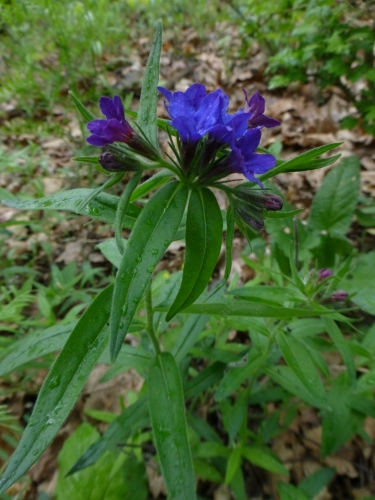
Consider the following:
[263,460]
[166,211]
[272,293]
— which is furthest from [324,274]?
[263,460]

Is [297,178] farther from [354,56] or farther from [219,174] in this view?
[219,174]

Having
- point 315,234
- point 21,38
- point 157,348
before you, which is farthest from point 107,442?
point 21,38

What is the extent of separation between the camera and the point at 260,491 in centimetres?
205

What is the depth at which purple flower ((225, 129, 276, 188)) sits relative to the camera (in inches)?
42.3

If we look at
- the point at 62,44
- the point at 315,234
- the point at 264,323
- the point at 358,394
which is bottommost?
the point at 358,394

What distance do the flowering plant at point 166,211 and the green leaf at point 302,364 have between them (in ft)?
1.34

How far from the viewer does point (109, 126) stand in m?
1.05

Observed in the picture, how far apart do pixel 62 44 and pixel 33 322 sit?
236 centimetres

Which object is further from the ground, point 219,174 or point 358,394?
point 219,174

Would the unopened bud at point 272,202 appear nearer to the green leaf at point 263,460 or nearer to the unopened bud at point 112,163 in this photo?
the unopened bud at point 112,163

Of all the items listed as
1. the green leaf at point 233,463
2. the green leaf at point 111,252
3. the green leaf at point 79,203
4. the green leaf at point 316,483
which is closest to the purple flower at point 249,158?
the green leaf at point 79,203

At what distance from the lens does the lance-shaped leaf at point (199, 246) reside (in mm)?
1115

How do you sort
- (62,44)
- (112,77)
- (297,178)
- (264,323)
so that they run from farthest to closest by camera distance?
(112,77), (297,178), (62,44), (264,323)

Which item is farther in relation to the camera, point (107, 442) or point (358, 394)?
point (358, 394)
